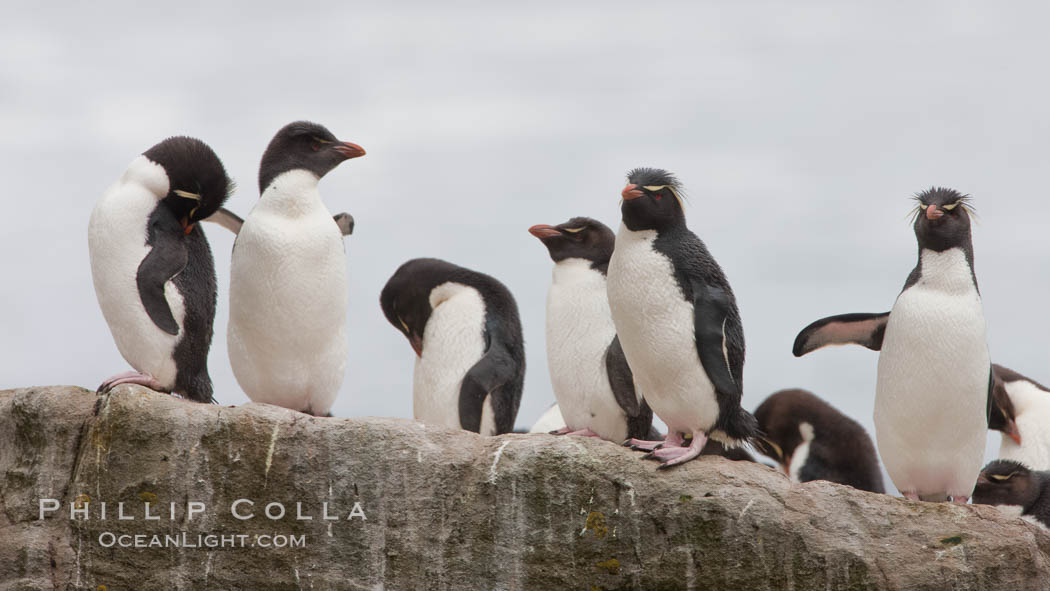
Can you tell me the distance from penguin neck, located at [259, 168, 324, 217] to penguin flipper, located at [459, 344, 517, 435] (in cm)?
140

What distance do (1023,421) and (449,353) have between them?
3.56 metres

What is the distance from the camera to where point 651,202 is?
17.5 feet

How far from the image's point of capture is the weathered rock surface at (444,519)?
4840 mm

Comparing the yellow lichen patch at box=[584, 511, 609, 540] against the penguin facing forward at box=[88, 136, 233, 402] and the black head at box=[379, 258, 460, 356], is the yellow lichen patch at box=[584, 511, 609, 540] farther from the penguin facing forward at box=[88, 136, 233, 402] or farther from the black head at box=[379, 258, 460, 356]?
the black head at box=[379, 258, 460, 356]

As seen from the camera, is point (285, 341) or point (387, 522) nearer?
point (387, 522)

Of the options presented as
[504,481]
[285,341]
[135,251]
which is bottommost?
[504,481]

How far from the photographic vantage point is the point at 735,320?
5.31 metres

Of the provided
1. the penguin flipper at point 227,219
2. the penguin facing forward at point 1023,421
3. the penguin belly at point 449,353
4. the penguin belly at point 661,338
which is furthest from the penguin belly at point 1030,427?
the penguin flipper at point 227,219

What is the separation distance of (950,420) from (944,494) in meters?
0.40

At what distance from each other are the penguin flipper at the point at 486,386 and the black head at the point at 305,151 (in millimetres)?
1414

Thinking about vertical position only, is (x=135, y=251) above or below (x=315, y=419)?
above

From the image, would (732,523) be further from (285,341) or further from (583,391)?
(285,341)

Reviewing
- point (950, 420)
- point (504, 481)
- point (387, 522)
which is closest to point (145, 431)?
point (387, 522)

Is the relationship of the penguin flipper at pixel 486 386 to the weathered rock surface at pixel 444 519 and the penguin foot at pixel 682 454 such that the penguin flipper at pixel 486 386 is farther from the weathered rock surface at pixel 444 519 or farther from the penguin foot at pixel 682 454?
the penguin foot at pixel 682 454
